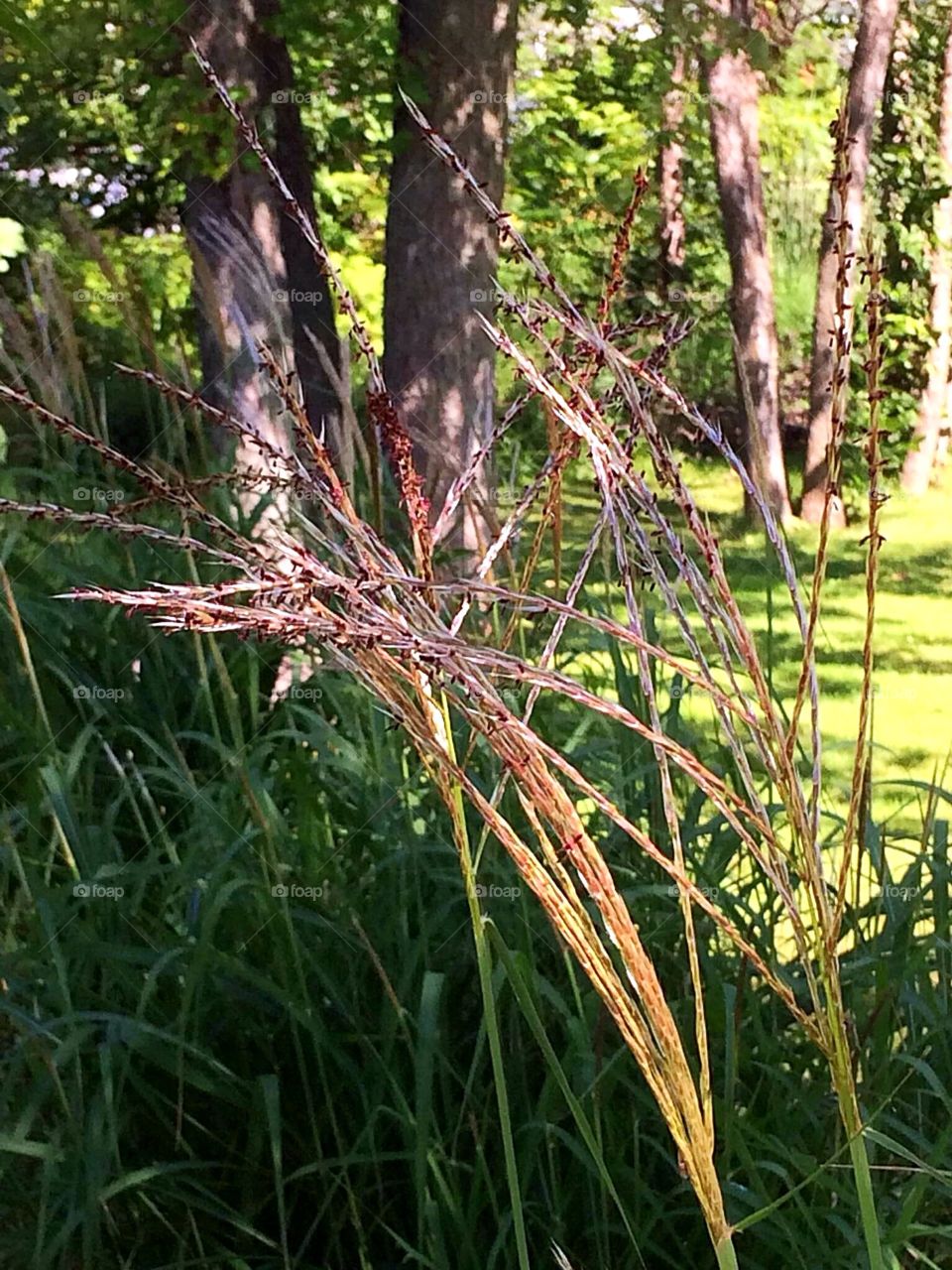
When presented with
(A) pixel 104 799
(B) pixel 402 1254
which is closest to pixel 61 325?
(A) pixel 104 799

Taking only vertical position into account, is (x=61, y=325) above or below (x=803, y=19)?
below

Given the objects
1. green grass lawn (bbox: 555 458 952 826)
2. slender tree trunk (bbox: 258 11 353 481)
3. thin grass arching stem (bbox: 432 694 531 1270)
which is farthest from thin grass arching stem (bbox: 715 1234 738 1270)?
slender tree trunk (bbox: 258 11 353 481)

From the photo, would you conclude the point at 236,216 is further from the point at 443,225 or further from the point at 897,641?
the point at 897,641

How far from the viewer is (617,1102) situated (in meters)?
1.33

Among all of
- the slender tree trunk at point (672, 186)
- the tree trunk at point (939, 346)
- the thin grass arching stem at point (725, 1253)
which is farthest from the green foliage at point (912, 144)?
the thin grass arching stem at point (725, 1253)

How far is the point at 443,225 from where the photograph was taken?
9.88 ft

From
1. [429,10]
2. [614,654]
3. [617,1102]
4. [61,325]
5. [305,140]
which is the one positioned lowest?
[617,1102]

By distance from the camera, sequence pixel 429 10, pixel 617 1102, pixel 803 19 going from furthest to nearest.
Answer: pixel 429 10 < pixel 803 19 < pixel 617 1102

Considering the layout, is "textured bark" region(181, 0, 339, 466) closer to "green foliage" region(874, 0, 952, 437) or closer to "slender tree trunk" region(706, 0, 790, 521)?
"slender tree trunk" region(706, 0, 790, 521)

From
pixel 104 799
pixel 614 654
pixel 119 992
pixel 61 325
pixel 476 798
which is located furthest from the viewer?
pixel 61 325

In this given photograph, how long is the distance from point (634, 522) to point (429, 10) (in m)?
2.77

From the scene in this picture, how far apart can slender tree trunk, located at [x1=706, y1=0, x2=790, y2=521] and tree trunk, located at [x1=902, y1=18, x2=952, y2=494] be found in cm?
29

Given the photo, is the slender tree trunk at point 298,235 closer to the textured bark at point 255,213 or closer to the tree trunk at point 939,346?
the textured bark at point 255,213

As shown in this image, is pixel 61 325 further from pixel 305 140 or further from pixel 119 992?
pixel 305 140
